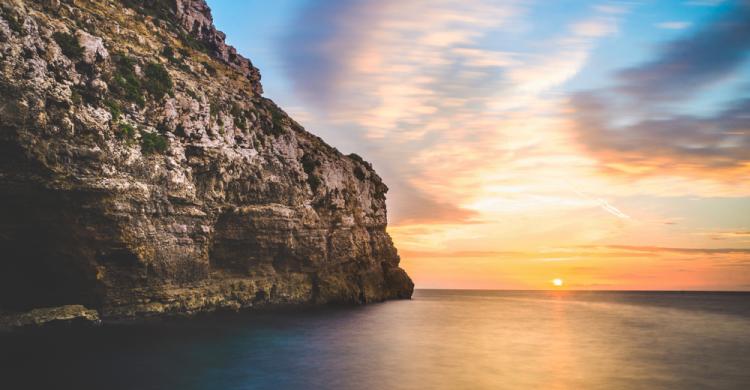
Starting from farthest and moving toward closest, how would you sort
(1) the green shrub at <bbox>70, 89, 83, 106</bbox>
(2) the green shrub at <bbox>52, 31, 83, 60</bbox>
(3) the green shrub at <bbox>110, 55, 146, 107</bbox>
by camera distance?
1. (3) the green shrub at <bbox>110, 55, 146, 107</bbox>
2. (2) the green shrub at <bbox>52, 31, 83, 60</bbox>
3. (1) the green shrub at <bbox>70, 89, 83, 106</bbox>

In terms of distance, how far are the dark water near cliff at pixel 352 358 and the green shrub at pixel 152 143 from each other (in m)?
12.2

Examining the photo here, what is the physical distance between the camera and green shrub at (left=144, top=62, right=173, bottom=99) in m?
37.5

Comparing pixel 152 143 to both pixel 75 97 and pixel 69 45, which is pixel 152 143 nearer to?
pixel 75 97

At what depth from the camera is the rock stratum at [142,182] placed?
2856 cm

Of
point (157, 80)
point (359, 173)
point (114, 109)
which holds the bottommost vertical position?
point (114, 109)

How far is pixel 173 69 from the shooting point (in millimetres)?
43250

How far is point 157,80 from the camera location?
38.5 meters

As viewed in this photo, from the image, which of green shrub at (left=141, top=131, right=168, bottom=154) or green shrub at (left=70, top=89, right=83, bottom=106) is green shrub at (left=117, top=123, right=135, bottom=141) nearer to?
green shrub at (left=141, top=131, right=168, bottom=154)

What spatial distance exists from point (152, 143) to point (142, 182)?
332 cm

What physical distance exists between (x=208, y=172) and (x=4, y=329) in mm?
17504

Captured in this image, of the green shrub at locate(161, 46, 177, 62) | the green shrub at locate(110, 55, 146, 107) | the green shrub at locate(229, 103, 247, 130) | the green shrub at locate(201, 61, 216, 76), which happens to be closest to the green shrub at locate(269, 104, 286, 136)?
the green shrub at locate(229, 103, 247, 130)

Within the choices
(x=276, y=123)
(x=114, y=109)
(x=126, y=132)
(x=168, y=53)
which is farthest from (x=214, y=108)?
(x=126, y=132)

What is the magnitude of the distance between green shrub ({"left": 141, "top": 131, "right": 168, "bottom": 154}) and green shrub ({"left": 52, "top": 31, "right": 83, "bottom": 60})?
6.34 m

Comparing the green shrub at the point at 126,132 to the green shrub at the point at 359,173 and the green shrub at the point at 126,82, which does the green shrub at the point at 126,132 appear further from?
the green shrub at the point at 359,173
